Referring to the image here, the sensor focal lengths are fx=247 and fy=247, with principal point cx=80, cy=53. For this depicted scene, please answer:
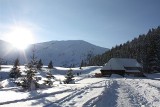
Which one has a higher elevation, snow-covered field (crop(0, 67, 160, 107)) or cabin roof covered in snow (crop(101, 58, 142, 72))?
cabin roof covered in snow (crop(101, 58, 142, 72))

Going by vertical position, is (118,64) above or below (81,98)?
above

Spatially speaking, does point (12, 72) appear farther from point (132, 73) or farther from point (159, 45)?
point (159, 45)

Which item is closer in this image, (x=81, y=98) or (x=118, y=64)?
(x=81, y=98)

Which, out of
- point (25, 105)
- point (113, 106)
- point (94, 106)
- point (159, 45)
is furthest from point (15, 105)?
point (159, 45)

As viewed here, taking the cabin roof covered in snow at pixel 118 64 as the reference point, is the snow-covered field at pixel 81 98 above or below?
below

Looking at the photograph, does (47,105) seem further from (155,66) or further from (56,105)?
(155,66)

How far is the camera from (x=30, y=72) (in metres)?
41.0

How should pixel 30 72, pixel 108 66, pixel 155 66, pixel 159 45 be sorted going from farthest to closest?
1. pixel 159 45
2. pixel 155 66
3. pixel 108 66
4. pixel 30 72

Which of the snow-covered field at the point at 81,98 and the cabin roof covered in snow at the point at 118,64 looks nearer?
the snow-covered field at the point at 81,98

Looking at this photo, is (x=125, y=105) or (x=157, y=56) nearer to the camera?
(x=125, y=105)

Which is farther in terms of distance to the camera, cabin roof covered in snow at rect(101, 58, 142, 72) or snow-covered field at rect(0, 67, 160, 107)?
cabin roof covered in snow at rect(101, 58, 142, 72)

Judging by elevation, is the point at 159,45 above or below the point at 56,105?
above

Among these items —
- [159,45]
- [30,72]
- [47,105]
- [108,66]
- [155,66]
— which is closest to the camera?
[47,105]

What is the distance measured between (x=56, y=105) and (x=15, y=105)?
2129 millimetres
